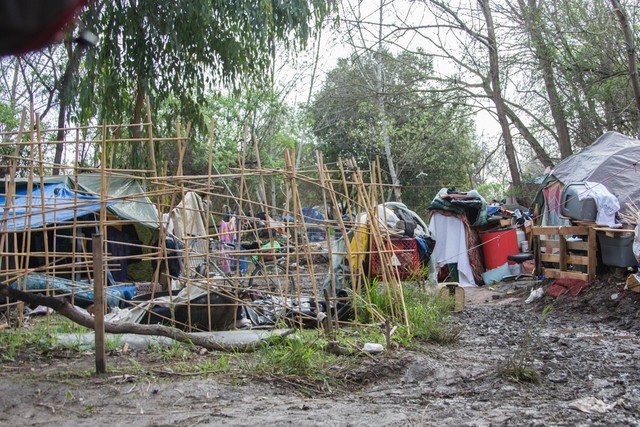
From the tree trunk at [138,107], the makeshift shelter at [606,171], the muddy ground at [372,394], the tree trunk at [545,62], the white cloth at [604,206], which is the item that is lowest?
the muddy ground at [372,394]

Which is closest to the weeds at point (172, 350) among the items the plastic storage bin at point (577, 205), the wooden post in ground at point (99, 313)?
the wooden post in ground at point (99, 313)

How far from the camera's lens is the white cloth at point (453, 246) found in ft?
37.9

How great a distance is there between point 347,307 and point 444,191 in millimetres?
5722

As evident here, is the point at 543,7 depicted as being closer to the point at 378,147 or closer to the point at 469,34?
the point at 469,34

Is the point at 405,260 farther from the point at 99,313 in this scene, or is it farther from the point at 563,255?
the point at 99,313

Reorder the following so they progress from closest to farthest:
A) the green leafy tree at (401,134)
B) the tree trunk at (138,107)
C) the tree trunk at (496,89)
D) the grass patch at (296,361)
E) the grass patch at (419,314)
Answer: the grass patch at (296,361), the grass patch at (419,314), the tree trunk at (138,107), the tree trunk at (496,89), the green leafy tree at (401,134)

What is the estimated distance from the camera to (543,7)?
40.7 feet

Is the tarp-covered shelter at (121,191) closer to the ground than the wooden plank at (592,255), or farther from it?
farther from it

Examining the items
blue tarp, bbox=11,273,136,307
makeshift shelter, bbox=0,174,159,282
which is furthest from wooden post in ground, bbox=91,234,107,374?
makeshift shelter, bbox=0,174,159,282

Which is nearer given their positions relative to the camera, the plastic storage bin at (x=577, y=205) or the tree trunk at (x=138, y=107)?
the plastic storage bin at (x=577, y=205)

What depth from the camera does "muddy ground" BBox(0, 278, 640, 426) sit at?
3449 millimetres

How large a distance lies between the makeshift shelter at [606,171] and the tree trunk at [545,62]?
2447 mm

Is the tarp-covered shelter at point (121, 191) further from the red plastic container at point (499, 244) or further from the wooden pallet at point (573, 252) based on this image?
the red plastic container at point (499, 244)

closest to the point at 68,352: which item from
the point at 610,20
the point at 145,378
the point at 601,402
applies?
the point at 145,378
